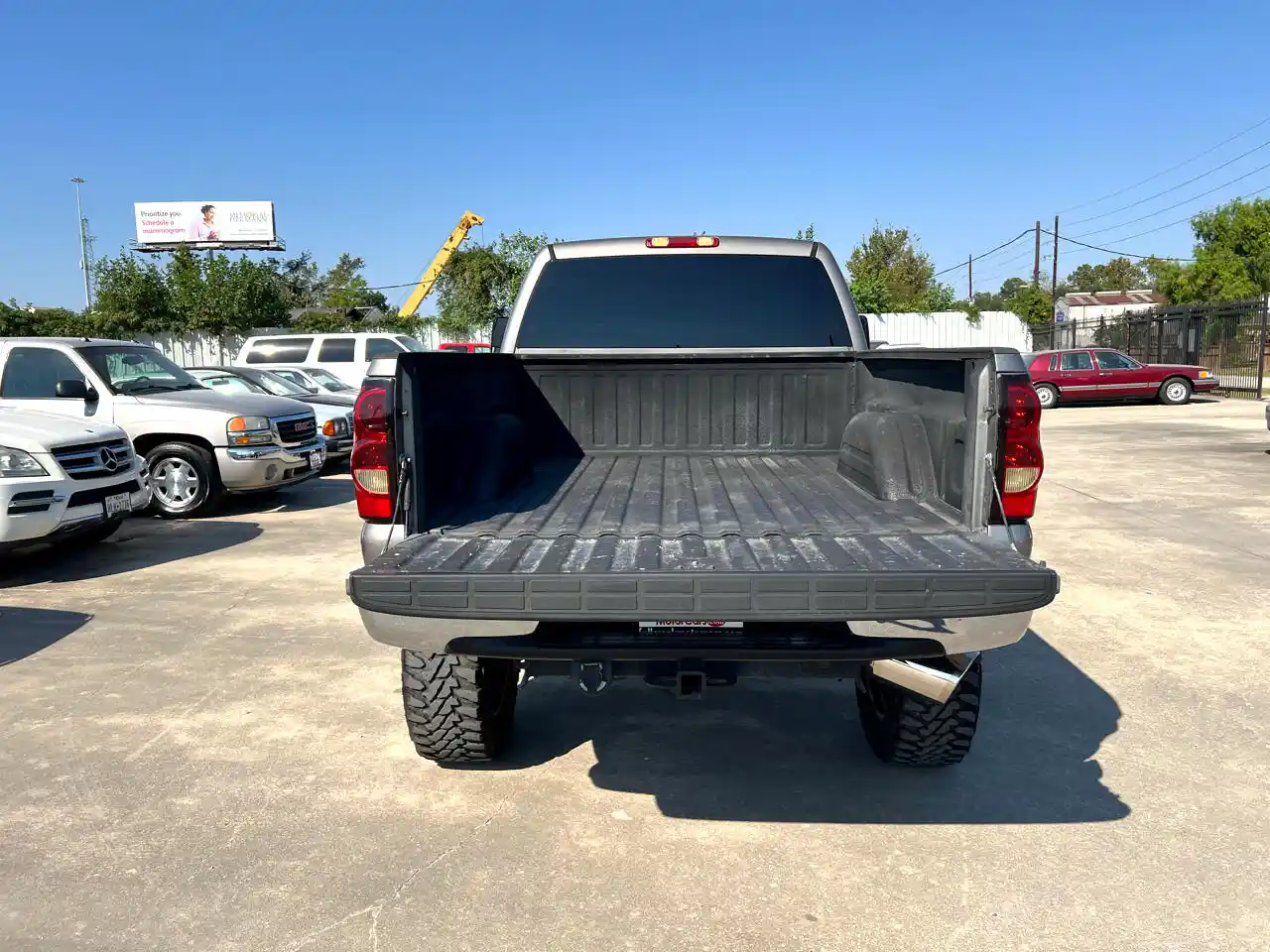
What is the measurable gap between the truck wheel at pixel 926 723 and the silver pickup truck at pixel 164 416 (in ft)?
25.3

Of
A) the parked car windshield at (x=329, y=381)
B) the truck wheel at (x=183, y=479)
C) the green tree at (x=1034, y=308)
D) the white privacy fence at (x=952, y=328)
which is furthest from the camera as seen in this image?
the green tree at (x=1034, y=308)

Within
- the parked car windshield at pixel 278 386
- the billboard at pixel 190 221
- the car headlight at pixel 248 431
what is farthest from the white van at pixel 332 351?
the billboard at pixel 190 221

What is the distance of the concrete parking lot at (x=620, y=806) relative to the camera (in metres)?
2.80

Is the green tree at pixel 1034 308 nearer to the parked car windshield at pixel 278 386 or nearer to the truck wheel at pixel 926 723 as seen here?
the parked car windshield at pixel 278 386

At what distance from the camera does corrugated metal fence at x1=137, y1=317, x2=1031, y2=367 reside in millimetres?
34062

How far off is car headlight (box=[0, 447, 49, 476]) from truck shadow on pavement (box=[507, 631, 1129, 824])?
4.48m

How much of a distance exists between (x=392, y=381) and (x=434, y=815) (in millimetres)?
1597

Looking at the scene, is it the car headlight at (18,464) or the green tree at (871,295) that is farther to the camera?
the green tree at (871,295)

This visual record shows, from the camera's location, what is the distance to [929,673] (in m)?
2.85

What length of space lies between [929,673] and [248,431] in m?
8.38

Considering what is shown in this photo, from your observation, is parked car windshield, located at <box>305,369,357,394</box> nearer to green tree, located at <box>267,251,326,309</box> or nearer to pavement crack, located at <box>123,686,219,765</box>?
pavement crack, located at <box>123,686,219,765</box>

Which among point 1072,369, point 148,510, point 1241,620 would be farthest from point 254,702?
point 1072,369

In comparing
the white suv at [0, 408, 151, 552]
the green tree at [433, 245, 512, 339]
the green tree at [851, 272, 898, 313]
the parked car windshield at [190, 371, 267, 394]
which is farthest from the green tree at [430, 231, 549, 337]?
the white suv at [0, 408, 151, 552]

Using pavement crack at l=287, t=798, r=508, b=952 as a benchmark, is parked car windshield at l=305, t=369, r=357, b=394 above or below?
above
